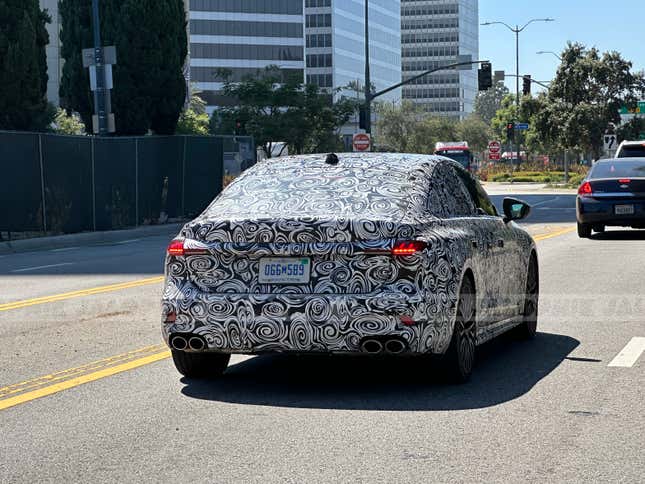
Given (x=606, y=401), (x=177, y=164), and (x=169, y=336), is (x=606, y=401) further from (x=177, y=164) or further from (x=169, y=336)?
(x=177, y=164)

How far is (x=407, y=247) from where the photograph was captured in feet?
26.1

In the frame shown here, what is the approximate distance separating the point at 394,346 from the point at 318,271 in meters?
0.65

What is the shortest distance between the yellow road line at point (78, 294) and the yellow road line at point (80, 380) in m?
4.23

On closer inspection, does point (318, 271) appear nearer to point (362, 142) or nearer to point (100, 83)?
point (100, 83)

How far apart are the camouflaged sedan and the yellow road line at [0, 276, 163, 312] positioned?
571cm

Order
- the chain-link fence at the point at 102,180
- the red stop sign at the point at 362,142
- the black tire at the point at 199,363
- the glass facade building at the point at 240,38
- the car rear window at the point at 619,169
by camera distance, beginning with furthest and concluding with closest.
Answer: the glass facade building at the point at 240,38, the red stop sign at the point at 362,142, the chain-link fence at the point at 102,180, the car rear window at the point at 619,169, the black tire at the point at 199,363

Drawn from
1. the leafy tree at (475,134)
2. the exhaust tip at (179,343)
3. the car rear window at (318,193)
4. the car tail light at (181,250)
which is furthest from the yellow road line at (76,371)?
the leafy tree at (475,134)

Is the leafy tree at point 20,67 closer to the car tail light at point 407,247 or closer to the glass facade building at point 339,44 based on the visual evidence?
the car tail light at point 407,247

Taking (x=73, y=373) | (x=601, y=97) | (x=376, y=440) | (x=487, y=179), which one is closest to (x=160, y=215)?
(x=73, y=373)

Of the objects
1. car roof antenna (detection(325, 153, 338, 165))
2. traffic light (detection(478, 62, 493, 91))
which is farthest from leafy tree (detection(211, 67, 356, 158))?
car roof antenna (detection(325, 153, 338, 165))

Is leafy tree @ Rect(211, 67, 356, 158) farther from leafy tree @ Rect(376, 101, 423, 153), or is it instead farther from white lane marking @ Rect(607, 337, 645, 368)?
leafy tree @ Rect(376, 101, 423, 153)

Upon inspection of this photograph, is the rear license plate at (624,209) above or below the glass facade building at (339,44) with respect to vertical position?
below

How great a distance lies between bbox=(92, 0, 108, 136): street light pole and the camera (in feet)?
111

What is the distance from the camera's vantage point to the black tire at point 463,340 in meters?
8.29
